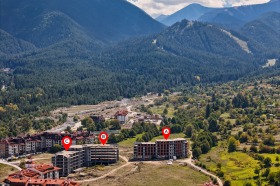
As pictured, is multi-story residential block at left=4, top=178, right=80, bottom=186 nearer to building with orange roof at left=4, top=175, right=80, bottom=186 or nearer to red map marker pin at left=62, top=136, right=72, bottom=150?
building with orange roof at left=4, top=175, right=80, bottom=186

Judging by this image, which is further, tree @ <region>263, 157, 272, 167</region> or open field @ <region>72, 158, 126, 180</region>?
tree @ <region>263, 157, 272, 167</region>

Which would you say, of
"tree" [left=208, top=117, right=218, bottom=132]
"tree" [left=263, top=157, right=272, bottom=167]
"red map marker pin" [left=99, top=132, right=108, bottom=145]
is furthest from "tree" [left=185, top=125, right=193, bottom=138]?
"tree" [left=263, top=157, right=272, bottom=167]

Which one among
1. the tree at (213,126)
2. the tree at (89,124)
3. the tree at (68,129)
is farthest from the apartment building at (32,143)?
the tree at (213,126)

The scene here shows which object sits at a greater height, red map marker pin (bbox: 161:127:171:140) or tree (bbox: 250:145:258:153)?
red map marker pin (bbox: 161:127:171:140)

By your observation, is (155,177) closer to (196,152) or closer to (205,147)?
(196,152)

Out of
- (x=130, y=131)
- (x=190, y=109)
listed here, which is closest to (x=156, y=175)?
(x=130, y=131)

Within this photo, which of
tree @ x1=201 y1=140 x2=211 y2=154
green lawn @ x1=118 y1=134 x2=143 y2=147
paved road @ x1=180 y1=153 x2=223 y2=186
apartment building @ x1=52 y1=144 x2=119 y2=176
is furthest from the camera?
green lawn @ x1=118 y1=134 x2=143 y2=147

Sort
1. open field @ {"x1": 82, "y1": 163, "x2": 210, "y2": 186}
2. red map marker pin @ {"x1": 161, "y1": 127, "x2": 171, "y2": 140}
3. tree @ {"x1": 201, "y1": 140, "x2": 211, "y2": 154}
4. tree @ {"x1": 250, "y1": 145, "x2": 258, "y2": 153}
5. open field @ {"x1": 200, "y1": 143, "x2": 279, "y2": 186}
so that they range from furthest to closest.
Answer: red map marker pin @ {"x1": 161, "y1": 127, "x2": 171, "y2": 140}
tree @ {"x1": 201, "y1": 140, "x2": 211, "y2": 154}
tree @ {"x1": 250, "y1": 145, "x2": 258, "y2": 153}
open field @ {"x1": 200, "y1": 143, "x2": 279, "y2": 186}
open field @ {"x1": 82, "y1": 163, "x2": 210, "y2": 186}
